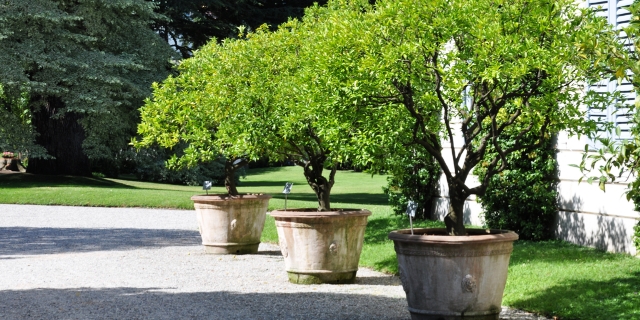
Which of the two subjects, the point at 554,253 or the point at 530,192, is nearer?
the point at 554,253

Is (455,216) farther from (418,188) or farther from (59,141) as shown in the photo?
(59,141)

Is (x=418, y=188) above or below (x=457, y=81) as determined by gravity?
below

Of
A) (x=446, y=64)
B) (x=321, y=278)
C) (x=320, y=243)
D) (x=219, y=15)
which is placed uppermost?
(x=219, y=15)

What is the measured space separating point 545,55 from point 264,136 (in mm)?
4180

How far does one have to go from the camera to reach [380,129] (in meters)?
7.22

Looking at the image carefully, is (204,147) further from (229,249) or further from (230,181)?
(229,249)

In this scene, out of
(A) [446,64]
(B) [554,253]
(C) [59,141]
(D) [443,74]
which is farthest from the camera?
(C) [59,141]

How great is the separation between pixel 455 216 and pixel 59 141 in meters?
21.9

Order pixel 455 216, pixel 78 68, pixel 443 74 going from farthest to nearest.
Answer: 1. pixel 78 68
2. pixel 455 216
3. pixel 443 74

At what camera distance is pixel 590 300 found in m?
7.82

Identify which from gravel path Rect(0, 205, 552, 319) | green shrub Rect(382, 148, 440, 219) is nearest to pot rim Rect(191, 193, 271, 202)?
gravel path Rect(0, 205, 552, 319)

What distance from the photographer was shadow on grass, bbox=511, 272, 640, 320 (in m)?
7.39

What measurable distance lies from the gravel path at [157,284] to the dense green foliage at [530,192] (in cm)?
267

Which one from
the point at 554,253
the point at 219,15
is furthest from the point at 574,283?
the point at 219,15
